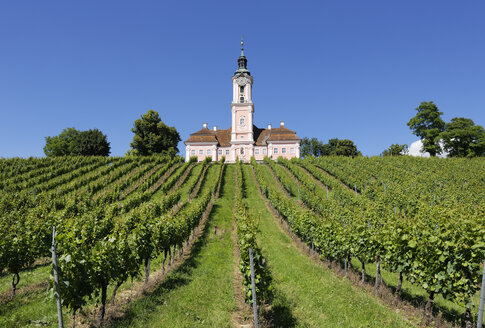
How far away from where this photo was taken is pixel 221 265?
12.7 metres

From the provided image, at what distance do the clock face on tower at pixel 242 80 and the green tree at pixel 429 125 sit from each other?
4176 centimetres

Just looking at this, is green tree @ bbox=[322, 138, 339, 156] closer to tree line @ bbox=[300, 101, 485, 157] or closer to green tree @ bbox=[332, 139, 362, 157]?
green tree @ bbox=[332, 139, 362, 157]

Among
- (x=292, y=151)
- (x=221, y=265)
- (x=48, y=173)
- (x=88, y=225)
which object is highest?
(x=292, y=151)

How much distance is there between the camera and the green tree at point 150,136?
186 ft

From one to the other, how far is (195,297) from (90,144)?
5823 cm

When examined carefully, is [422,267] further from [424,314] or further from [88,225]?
[88,225]

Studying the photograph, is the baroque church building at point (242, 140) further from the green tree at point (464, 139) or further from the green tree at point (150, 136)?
the green tree at point (464, 139)

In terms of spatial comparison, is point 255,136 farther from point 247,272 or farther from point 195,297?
point 247,272

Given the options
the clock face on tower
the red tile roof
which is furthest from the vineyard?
the clock face on tower

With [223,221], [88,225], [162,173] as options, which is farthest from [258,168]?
[88,225]

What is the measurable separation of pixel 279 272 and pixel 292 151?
51713 millimetres

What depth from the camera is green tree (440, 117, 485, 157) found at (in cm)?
5559

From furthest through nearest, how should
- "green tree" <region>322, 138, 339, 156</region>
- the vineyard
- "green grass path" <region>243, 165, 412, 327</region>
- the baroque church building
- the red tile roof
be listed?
"green tree" <region>322, 138, 339, 156</region>
the red tile roof
the baroque church building
"green grass path" <region>243, 165, 412, 327</region>
the vineyard

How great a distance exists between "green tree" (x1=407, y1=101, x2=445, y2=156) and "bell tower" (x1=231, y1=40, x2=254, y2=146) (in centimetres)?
3942
